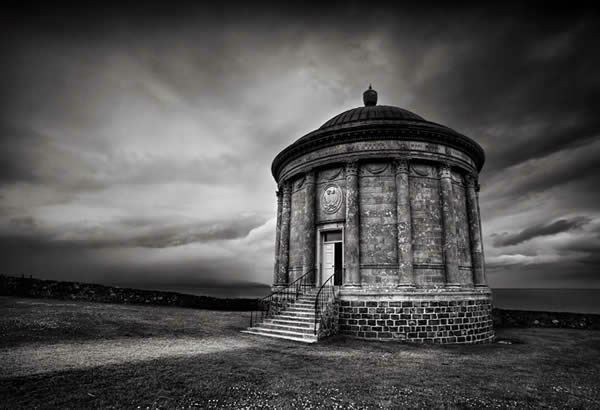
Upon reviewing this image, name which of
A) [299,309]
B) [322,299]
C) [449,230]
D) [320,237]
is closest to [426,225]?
[449,230]

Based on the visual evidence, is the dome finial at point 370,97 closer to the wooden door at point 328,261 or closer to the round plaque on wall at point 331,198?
the round plaque on wall at point 331,198

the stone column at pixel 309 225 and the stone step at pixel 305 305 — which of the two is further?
the stone column at pixel 309 225

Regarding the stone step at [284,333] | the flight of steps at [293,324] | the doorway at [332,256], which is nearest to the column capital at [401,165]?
the doorway at [332,256]

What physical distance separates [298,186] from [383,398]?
12.9m

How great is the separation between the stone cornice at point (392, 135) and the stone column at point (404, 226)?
4.33 feet

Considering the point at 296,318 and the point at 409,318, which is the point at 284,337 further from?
the point at 409,318

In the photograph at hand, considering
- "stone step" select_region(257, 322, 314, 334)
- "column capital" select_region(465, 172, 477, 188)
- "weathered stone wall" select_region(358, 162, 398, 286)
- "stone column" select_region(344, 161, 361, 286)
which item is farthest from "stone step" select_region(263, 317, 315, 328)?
"column capital" select_region(465, 172, 477, 188)

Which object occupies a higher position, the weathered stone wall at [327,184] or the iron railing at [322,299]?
the weathered stone wall at [327,184]

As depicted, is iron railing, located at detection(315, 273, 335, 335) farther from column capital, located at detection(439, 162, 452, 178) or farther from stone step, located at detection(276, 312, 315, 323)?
column capital, located at detection(439, 162, 452, 178)

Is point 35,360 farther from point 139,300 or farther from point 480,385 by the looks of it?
point 139,300

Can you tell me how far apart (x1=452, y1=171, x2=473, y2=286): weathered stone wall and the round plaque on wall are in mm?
5334

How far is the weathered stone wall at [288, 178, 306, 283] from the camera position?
54.2ft

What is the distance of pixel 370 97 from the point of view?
19.8 m

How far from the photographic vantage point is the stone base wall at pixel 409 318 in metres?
12.8
